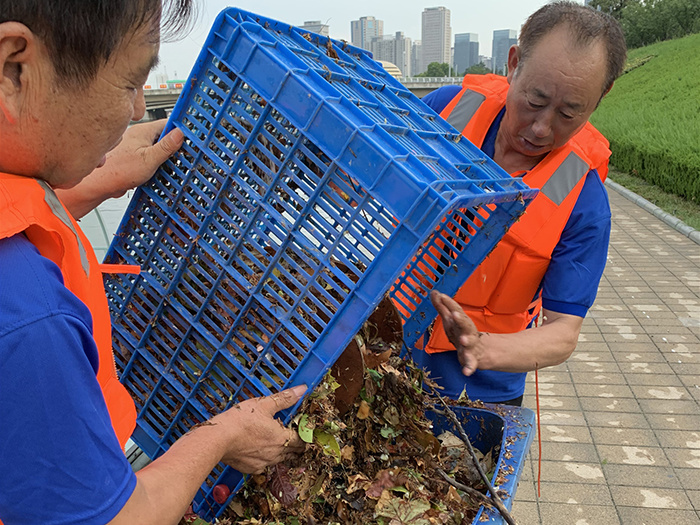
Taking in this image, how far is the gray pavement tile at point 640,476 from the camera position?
393 cm

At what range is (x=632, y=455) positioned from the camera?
4.24 metres

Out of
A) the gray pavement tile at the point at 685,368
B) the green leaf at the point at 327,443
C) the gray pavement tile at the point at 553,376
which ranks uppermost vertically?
the green leaf at the point at 327,443

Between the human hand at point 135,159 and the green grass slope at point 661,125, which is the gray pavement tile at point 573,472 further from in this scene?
the green grass slope at point 661,125

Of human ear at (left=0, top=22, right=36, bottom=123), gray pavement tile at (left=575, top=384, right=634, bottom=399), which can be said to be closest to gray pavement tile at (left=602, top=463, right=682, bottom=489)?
gray pavement tile at (left=575, top=384, right=634, bottom=399)

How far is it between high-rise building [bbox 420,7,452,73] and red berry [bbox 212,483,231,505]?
113 m

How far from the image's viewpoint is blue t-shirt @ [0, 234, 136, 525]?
0.81 meters

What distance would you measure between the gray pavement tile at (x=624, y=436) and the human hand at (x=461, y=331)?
317 centimetres

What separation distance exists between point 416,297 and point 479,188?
781 mm

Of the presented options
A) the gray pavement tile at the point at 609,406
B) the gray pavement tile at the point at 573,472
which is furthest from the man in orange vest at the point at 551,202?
the gray pavement tile at the point at 609,406

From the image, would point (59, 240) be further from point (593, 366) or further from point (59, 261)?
point (593, 366)

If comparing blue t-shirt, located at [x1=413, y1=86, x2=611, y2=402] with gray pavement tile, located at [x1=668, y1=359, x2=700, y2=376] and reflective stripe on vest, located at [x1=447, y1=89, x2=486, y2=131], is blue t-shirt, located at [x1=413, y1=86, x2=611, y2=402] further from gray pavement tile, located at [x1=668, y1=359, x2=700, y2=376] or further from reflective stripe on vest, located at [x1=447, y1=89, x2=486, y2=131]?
gray pavement tile, located at [x1=668, y1=359, x2=700, y2=376]

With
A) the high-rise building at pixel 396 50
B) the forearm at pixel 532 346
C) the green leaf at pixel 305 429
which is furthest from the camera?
the high-rise building at pixel 396 50

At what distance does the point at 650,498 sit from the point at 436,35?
387 feet

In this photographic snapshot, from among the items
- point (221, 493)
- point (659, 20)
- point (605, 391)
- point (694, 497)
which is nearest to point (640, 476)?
point (694, 497)
